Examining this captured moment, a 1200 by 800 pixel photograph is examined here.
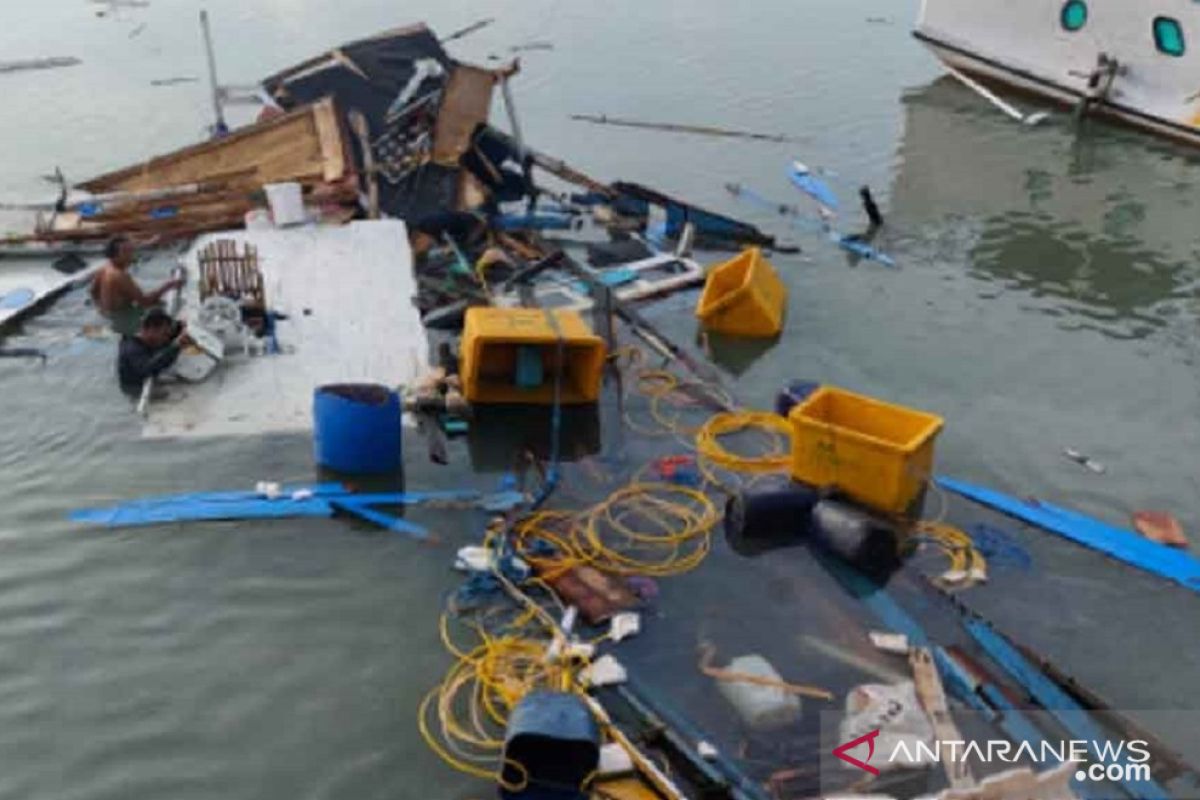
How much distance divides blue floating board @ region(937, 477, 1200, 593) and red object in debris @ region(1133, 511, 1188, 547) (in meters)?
0.13

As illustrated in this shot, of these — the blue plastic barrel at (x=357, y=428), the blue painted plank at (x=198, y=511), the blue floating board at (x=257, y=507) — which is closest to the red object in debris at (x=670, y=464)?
the blue floating board at (x=257, y=507)

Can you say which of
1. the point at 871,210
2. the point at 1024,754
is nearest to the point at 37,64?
the point at 871,210

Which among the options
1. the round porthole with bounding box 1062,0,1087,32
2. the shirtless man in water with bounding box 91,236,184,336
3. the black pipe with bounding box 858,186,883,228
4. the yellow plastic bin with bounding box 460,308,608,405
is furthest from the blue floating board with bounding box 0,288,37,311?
the round porthole with bounding box 1062,0,1087,32

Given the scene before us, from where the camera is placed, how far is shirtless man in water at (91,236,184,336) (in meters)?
13.8

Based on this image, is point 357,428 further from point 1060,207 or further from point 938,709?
point 1060,207

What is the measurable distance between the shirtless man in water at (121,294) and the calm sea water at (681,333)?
0.54 meters

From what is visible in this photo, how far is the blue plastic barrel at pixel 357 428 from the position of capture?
1082 cm

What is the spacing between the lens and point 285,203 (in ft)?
55.3

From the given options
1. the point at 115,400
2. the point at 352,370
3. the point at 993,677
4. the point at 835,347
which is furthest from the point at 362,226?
the point at 993,677

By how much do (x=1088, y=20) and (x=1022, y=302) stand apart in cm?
1455

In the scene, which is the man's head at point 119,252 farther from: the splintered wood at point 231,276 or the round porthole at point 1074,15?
the round porthole at point 1074,15

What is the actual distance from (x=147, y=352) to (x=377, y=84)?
8.46 metres

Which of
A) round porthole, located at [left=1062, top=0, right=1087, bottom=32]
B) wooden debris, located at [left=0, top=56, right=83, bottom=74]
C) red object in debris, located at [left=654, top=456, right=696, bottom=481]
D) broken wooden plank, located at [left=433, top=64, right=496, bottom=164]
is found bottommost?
red object in debris, located at [left=654, top=456, right=696, bottom=481]

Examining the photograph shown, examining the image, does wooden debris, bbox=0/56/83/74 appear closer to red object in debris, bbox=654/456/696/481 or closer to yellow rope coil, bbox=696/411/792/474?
yellow rope coil, bbox=696/411/792/474
